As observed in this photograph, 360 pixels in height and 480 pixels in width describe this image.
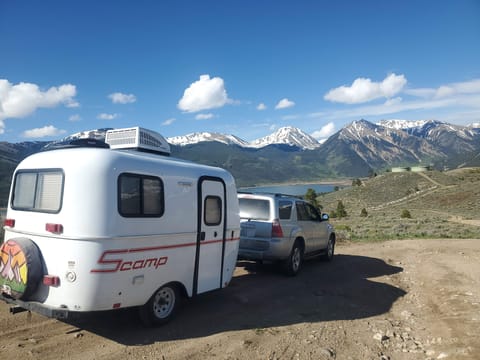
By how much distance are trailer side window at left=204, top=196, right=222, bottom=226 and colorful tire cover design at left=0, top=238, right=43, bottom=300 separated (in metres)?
2.65

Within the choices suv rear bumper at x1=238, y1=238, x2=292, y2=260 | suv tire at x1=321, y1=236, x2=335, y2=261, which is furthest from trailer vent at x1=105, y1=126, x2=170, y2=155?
suv tire at x1=321, y1=236, x2=335, y2=261

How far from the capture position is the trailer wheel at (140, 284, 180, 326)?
19.8 feet

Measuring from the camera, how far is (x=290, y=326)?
6.59 meters

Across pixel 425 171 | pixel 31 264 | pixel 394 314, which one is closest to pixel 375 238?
pixel 394 314

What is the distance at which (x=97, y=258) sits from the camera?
17.0ft

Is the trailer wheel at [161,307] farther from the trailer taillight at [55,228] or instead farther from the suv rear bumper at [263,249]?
the suv rear bumper at [263,249]

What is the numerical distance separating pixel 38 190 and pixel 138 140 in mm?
1788

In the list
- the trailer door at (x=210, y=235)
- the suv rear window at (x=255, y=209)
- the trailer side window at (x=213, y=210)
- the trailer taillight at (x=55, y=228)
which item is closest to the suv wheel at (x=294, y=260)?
the suv rear window at (x=255, y=209)

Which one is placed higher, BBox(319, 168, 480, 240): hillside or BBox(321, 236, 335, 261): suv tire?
BBox(319, 168, 480, 240): hillside

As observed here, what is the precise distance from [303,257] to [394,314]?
3.73m

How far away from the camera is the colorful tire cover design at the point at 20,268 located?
211 inches

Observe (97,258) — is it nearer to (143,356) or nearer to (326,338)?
(143,356)

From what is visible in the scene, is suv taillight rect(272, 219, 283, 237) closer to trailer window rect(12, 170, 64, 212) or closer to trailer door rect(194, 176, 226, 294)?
trailer door rect(194, 176, 226, 294)

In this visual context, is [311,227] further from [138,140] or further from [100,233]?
[100,233]
